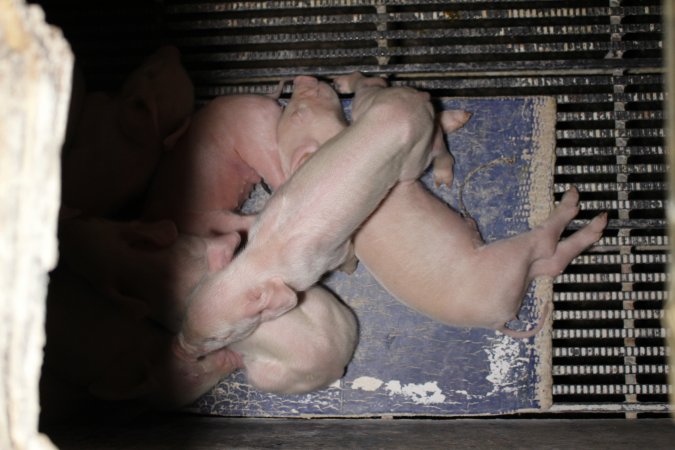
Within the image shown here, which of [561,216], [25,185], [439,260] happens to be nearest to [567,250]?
[561,216]

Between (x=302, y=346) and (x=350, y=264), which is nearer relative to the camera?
(x=302, y=346)

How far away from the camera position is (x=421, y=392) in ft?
6.57

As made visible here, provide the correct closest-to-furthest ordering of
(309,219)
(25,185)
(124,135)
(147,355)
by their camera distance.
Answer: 1. (25,185)
2. (309,219)
3. (147,355)
4. (124,135)

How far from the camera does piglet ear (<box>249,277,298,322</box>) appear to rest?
58.5 inches

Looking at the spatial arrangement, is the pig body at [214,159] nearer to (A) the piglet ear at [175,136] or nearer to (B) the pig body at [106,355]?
(A) the piglet ear at [175,136]

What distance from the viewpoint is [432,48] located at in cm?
200

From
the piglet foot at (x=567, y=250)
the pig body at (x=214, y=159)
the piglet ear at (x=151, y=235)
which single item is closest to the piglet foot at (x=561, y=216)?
the piglet foot at (x=567, y=250)

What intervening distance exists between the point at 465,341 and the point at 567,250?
399 millimetres

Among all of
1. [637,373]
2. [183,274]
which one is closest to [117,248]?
[183,274]

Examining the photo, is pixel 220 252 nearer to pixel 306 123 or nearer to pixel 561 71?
pixel 306 123

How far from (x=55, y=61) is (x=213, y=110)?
4.23 ft

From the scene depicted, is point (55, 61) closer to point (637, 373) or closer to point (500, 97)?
point (500, 97)

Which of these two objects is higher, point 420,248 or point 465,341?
point 420,248

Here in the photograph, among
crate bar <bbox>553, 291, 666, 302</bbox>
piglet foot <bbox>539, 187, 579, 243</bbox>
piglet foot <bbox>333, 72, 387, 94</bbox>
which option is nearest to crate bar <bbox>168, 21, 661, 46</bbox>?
piglet foot <bbox>333, 72, 387, 94</bbox>
